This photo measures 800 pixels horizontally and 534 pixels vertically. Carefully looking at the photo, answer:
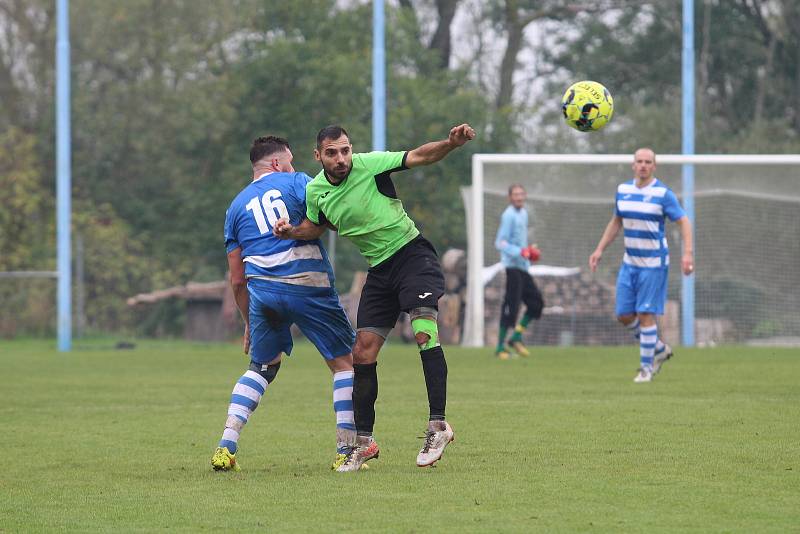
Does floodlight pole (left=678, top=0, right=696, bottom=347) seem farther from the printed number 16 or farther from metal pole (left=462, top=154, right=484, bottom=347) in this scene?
the printed number 16

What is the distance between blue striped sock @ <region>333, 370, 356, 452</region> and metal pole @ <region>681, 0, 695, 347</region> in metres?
13.6

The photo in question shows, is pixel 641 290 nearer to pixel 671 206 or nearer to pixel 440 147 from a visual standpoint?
pixel 671 206

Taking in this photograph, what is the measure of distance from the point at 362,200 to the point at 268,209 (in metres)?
0.54

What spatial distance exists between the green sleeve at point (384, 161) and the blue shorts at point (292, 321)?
2.49 ft

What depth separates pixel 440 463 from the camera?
7.73 meters

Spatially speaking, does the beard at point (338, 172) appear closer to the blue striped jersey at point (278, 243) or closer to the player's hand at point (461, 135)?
the blue striped jersey at point (278, 243)

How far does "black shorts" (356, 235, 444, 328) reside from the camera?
25.2 feet

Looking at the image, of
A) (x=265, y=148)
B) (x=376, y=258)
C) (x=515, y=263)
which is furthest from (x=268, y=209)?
(x=515, y=263)

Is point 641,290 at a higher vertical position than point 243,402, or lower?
higher

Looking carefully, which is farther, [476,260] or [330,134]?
[476,260]

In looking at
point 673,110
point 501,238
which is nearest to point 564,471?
point 501,238

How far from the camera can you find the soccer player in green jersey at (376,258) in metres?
7.51

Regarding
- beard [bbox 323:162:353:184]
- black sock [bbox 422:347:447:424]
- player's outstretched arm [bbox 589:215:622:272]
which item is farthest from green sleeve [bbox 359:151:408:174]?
player's outstretched arm [bbox 589:215:622:272]

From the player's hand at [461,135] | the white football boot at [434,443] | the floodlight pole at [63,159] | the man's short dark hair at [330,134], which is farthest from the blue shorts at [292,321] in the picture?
the floodlight pole at [63,159]
